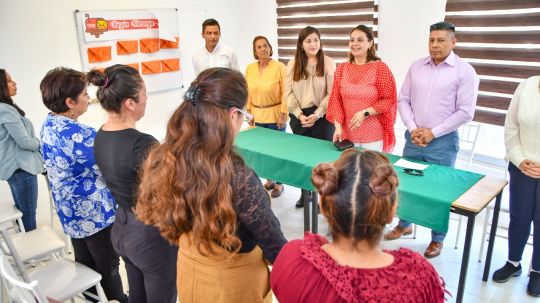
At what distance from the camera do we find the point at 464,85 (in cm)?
245

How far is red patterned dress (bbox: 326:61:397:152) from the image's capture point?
272 cm

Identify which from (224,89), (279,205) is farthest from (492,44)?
(224,89)

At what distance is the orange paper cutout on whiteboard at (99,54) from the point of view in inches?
153

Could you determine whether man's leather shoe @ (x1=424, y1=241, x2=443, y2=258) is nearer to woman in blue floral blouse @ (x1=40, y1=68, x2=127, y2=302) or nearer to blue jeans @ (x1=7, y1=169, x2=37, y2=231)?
woman in blue floral blouse @ (x1=40, y1=68, x2=127, y2=302)

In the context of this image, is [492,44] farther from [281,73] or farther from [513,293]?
[513,293]

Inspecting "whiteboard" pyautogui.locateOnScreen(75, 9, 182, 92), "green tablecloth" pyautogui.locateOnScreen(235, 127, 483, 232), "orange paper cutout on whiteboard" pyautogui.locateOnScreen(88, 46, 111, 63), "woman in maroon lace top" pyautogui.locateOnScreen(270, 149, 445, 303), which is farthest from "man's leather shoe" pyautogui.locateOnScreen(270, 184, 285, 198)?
"woman in maroon lace top" pyautogui.locateOnScreen(270, 149, 445, 303)

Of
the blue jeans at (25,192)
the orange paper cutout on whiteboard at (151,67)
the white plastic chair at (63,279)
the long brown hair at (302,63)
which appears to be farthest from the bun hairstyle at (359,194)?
the orange paper cutout on whiteboard at (151,67)

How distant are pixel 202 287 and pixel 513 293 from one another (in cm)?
205

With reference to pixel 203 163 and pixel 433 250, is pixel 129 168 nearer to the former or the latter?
pixel 203 163

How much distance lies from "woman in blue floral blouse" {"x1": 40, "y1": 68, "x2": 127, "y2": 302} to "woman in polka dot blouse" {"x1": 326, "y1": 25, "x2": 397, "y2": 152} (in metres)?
1.76

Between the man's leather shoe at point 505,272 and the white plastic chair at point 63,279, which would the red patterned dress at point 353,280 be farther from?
the man's leather shoe at point 505,272

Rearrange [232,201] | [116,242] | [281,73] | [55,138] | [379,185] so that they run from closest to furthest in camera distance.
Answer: [379,185]
[232,201]
[116,242]
[55,138]
[281,73]

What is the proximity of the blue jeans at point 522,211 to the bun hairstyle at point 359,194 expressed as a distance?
5.77 feet

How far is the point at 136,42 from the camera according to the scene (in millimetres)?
4172
